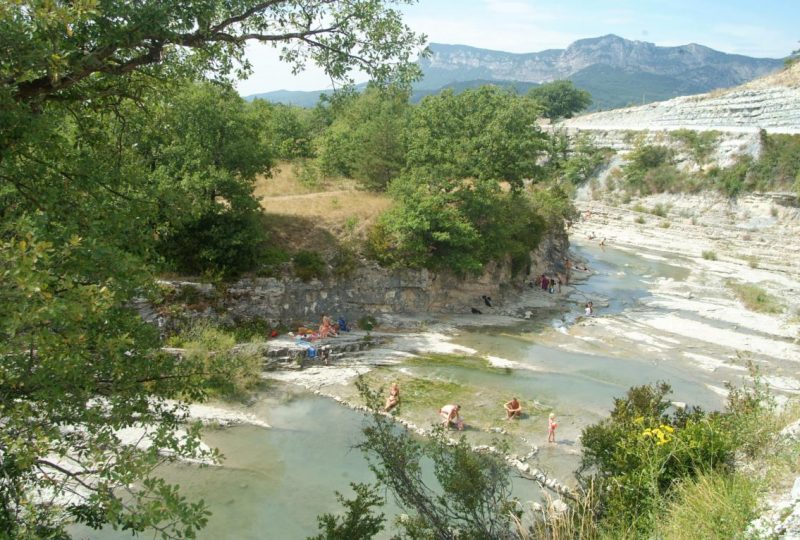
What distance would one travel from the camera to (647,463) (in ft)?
29.4

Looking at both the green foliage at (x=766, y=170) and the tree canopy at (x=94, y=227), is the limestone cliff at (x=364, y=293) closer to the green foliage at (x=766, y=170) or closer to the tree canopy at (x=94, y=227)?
the tree canopy at (x=94, y=227)

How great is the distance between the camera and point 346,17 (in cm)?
905

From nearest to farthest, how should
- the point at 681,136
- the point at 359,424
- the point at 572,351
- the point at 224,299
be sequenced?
the point at 359,424 < the point at 224,299 < the point at 572,351 < the point at 681,136

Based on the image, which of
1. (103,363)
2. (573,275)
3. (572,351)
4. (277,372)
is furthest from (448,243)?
(103,363)

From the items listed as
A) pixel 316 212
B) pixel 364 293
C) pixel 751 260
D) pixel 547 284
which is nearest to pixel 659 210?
pixel 751 260

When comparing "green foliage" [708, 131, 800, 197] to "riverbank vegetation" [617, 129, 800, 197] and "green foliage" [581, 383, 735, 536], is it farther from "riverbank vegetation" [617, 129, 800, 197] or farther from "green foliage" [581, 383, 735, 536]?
"green foliage" [581, 383, 735, 536]

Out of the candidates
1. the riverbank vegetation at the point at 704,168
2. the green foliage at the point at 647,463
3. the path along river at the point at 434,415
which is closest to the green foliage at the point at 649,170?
the riverbank vegetation at the point at 704,168

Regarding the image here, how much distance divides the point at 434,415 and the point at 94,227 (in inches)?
510

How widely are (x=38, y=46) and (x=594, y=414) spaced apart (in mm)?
17352

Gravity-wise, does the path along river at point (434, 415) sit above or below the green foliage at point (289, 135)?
below

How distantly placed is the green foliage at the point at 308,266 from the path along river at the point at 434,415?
5834mm

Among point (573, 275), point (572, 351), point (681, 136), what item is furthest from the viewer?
point (681, 136)

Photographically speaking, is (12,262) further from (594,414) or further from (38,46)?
(594,414)

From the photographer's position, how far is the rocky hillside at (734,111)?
55.9 metres
